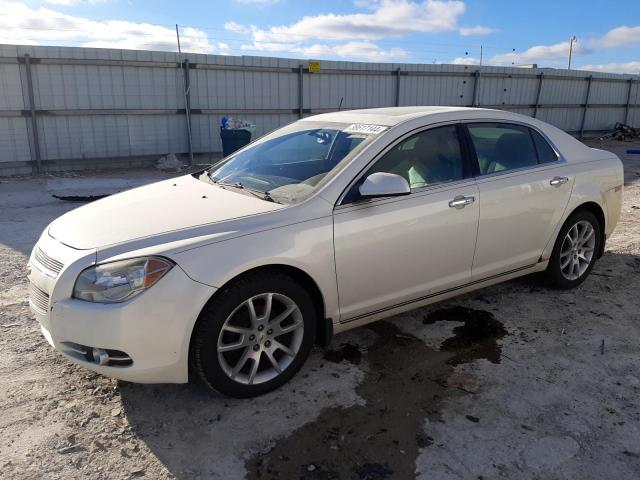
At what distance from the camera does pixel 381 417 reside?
2.95 meters

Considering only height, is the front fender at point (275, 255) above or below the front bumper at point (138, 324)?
above

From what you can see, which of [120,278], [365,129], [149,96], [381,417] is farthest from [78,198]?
[381,417]

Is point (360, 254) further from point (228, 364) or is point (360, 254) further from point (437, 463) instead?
point (437, 463)

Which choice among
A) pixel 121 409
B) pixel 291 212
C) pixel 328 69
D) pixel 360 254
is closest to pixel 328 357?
pixel 360 254

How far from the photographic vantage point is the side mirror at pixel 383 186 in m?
3.24

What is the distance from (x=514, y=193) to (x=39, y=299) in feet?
10.6

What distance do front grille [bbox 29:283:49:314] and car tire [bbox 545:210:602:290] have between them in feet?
12.4

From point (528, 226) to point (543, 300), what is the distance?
30.8 inches

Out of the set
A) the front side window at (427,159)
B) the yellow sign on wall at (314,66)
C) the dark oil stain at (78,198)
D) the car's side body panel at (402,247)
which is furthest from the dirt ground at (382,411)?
the yellow sign on wall at (314,66)

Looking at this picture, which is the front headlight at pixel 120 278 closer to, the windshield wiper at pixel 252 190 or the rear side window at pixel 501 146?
the windshield wiper at pixel 252 190

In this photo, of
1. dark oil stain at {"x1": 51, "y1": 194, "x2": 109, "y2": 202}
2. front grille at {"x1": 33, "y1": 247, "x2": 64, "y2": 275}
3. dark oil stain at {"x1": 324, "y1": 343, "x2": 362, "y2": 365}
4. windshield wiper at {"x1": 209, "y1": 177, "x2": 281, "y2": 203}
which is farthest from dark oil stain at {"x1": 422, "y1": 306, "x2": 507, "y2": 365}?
dark oil stain at {"x1": 51, "y1": 194, "x2": 109, "y2": 202}

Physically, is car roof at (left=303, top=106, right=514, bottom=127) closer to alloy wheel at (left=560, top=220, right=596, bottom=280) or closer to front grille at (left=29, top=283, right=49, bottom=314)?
alloy wheel at (left=560, top=220, right=596, bottom=280)

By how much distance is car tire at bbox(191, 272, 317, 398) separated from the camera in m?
2.86

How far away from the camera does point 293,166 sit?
374cm
